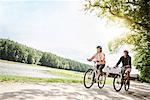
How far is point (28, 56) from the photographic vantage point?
479ft

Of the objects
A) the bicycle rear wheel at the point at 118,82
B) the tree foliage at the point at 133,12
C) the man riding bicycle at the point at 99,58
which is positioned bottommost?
the bicycle rear wheel at the point at 118,82

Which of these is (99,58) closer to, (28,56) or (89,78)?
(89,78)

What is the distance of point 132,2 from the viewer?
73.9ft

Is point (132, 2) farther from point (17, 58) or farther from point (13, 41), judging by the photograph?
point (13, 41)

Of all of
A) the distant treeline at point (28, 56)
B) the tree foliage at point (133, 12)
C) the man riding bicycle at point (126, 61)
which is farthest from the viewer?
the distant treeline at point (28, 56)

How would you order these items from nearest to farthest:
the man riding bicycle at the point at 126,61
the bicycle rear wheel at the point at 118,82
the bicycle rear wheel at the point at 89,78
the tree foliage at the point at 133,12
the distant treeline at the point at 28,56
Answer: the bicycle rear wheel at the point at 89,78 → the man riding bicycle at the point at 126,61 → the bicycle rear wheel at the point at 118,82 → the tree foliage at the point at 133,12 → the distant treeline at the point at 28,56

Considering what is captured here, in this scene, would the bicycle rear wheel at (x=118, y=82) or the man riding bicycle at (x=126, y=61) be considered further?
the bicycle rear wheel at (x=118, y=82)

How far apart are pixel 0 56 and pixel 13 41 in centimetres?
2552

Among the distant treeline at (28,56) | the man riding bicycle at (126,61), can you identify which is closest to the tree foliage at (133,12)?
the man riding bicycle at (126,61)

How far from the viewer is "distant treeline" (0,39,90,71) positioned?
127m

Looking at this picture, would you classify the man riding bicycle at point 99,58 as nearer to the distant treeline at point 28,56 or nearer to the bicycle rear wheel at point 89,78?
the bicycle rear wheel at point 89,78

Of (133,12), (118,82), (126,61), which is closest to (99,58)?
(126,61)

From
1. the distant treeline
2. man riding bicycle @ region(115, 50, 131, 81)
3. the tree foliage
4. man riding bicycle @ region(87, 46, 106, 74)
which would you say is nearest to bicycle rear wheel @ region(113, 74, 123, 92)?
man riding bicycle @ region(115, 50, 131, 81)

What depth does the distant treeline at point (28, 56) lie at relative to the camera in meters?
127
